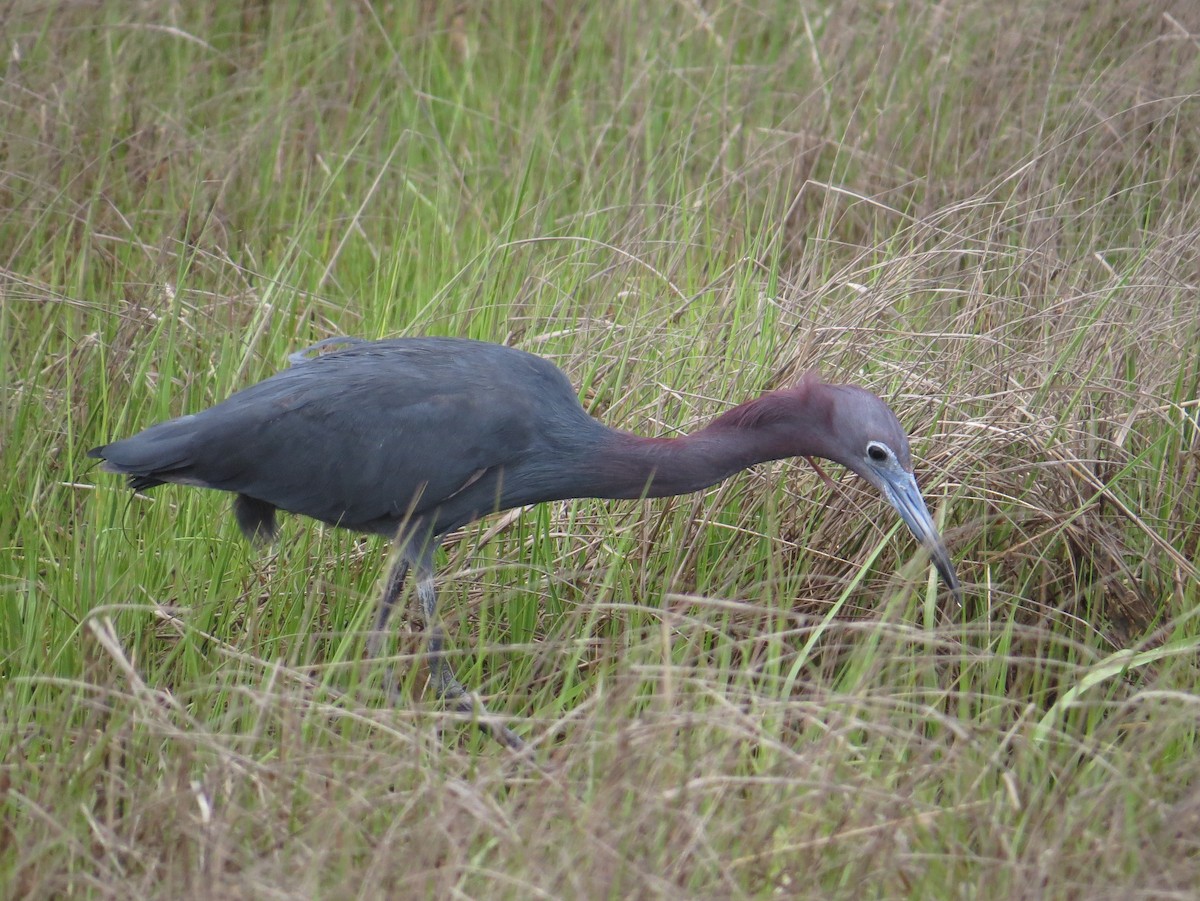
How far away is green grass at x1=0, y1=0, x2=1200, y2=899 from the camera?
7.30 ft

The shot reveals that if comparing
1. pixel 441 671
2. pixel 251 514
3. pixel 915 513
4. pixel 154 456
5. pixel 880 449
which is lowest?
pixel 441 671

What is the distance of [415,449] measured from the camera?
3.19 m

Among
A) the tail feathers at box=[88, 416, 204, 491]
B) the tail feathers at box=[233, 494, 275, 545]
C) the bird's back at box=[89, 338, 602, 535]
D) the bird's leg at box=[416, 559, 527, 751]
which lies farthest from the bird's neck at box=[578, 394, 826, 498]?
the tail feathers at box=[88, 416, 204, 491]

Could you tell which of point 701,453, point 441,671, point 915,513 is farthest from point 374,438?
point 915,513

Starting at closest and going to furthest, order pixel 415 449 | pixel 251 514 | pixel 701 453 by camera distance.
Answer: pixel 701 453, pixel 415 449, pixel 251 514

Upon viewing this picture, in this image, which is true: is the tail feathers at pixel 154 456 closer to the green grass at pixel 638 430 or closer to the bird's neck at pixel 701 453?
the green grass at pixel 638 430

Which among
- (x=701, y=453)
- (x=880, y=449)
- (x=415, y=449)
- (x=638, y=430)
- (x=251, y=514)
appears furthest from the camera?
(x=638, y=430)

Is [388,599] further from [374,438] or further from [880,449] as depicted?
[880,449]

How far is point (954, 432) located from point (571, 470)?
0.90 m

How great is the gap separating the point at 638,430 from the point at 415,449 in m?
0.73

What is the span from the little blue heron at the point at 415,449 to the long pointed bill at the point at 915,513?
0.87 ft

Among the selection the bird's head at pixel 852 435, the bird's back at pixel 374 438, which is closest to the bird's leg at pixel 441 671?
the bird's back at pixel 374 438

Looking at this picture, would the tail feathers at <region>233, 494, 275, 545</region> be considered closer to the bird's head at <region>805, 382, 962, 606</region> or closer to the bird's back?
the bird's back

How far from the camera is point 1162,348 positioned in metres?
3.60
